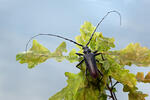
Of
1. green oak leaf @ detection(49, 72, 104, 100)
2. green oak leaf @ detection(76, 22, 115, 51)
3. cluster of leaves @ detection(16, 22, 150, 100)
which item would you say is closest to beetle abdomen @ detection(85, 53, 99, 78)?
cluster of leaves @ detection(16, 22, 150, 100)

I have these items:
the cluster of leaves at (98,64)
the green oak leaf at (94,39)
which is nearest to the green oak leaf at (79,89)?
the cluster of leaves at (98,64)

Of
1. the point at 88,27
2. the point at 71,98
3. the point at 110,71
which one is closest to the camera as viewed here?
the point at 110,71

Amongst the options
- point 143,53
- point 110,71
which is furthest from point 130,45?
point 110,71

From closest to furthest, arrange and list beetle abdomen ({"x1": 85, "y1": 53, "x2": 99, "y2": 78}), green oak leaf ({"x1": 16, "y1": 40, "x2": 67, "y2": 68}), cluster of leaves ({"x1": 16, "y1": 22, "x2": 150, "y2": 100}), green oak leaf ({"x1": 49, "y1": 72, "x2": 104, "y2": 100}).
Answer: beetle abdomen ({"x1": 85, "y1": 53, "x2": 99, "y2": 78}) → cluster of leaves ({"x1": 16, "y1": 22, "x2": 150, "y2": 100}) → green oak leaf ({"x1": 49, "y1": 72, "x2": 104, "y2": 100}) → green oak leaf ({"x1": 16, "y1": 40, "x2": 67, "y2": 68})

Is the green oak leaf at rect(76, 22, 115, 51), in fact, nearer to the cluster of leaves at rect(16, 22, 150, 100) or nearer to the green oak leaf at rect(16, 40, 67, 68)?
the cluster of leaves at rect(16, 22, 150, 100)

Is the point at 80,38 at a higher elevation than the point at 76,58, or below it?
higher

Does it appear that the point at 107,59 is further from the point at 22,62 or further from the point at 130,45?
the point at 22,62

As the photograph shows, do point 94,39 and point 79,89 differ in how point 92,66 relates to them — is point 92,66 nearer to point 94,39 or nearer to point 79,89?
point 79,89

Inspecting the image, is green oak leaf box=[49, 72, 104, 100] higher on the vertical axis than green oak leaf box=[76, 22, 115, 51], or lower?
lower
